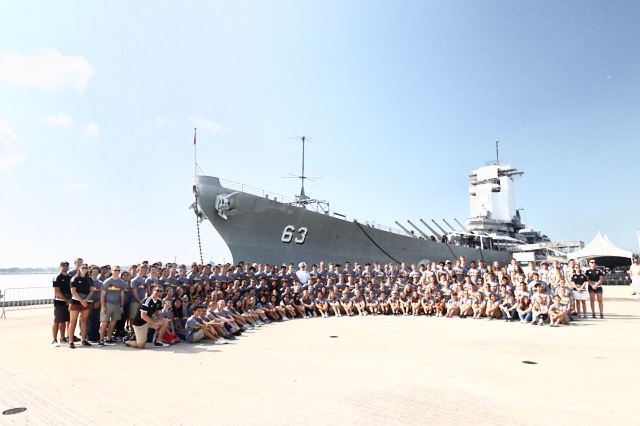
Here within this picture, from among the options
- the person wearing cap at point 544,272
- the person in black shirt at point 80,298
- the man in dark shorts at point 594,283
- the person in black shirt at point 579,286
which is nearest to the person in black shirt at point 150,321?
the person in black shirt at point 80,298

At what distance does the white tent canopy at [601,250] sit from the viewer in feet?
101

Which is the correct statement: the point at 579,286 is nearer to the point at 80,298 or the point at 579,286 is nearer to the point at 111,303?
the point at 111,303

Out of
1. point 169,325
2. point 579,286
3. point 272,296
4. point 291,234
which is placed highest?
point 291,234

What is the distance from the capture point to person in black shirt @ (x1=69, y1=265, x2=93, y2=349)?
6359 millimetres

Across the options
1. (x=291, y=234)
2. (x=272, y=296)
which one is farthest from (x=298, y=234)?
(x=272, y=296)

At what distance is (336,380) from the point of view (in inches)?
173

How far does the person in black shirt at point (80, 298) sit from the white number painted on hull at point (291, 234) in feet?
40.6

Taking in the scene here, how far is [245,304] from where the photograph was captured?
9.16 meters

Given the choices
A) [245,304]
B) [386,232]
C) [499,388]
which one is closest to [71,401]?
[499,388]

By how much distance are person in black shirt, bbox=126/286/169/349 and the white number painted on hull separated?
12.2 metres

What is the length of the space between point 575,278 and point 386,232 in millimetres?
13183

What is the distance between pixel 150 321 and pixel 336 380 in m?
3.69

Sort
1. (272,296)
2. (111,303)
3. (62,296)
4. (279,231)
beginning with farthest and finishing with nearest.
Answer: (279,231) < (272,296) < (111,303) < (62,296)

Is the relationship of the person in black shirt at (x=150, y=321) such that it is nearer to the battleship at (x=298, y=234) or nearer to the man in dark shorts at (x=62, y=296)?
the man in dark shorts at (x=62, y=296)
